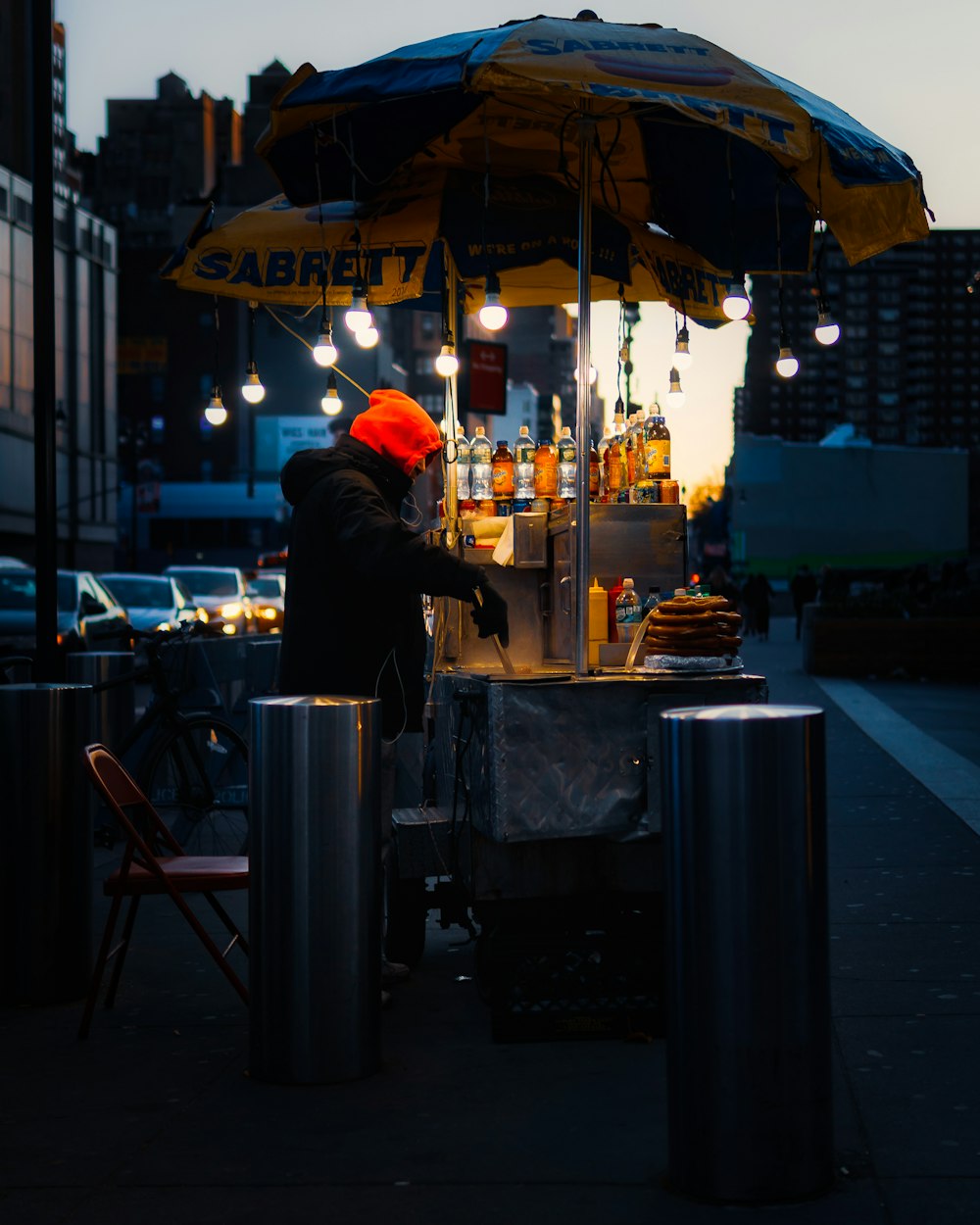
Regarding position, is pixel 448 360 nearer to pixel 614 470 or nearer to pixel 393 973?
pixel 614 470

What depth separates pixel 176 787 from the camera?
9.21 metres

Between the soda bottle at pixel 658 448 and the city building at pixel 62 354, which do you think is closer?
the soda bottle at pixel 658 448

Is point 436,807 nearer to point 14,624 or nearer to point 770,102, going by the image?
point 770,102

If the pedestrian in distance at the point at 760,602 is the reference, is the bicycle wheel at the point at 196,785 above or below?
below

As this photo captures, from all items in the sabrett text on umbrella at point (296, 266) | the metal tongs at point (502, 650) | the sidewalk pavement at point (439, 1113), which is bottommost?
the sidewalk pavement at point (439, 1113)

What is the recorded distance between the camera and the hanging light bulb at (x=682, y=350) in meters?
8.52

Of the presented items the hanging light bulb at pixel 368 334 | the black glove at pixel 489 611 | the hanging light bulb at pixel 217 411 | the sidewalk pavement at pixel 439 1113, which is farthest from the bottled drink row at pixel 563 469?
the sidewalk pavement at pixel 439 1113

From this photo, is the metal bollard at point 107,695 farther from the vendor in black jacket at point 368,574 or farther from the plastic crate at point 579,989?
the plastic crate at point 579,989

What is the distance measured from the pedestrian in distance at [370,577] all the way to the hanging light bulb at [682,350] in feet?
8.77

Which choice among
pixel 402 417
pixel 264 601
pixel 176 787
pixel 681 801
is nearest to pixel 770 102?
pixel 402 417

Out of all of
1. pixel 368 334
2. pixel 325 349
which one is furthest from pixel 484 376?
pixel 368 334

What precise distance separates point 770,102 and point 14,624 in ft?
49.7

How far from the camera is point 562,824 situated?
556 cm

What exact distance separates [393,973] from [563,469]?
2.44 metres
